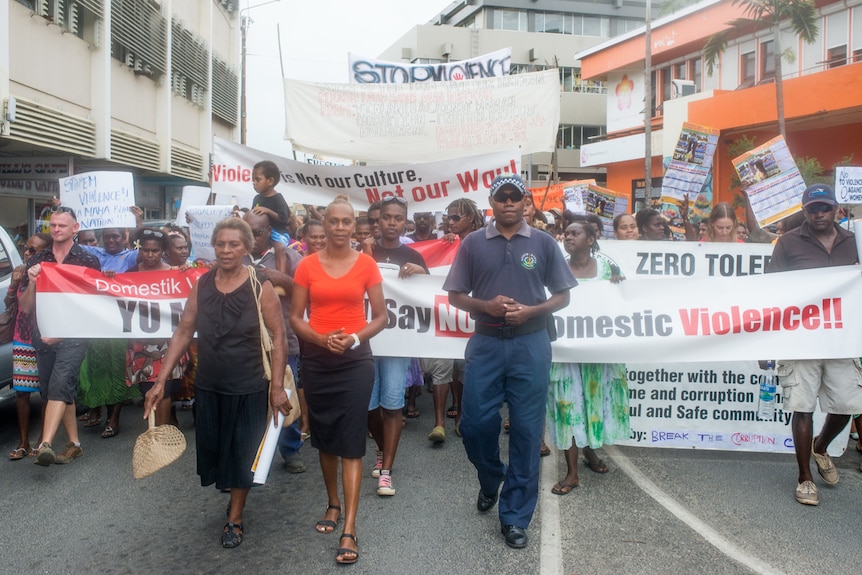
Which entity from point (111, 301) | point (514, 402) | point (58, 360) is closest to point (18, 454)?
point (58, 360)

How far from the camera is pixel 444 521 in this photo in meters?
4.70

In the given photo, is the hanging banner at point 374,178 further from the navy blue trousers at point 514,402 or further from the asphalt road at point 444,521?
the navy blue trousers at point 514,402

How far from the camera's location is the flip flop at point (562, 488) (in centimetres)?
521

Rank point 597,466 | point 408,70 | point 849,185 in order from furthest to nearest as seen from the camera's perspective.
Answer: point 408,70 → point 849,185 → point 597,466

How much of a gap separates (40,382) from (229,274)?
8.09ft

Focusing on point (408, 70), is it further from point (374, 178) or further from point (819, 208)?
point (819, 208)

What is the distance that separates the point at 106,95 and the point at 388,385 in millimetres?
16824

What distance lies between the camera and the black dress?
14.5ft

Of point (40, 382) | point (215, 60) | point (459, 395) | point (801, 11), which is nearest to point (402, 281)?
point (459, 395)

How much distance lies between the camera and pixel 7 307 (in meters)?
6.30

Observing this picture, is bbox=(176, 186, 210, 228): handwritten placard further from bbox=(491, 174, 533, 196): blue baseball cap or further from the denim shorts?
bbox=(491, 174, 533, 196): blue baseball cap

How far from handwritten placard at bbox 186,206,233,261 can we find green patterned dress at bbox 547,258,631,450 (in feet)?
9.10

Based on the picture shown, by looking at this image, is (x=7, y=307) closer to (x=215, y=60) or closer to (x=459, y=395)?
(x=459, y=395)

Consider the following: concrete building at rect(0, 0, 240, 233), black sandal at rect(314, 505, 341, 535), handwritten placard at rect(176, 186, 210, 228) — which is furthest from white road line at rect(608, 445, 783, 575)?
concrete building at rect(0, 0, 240, 233)
